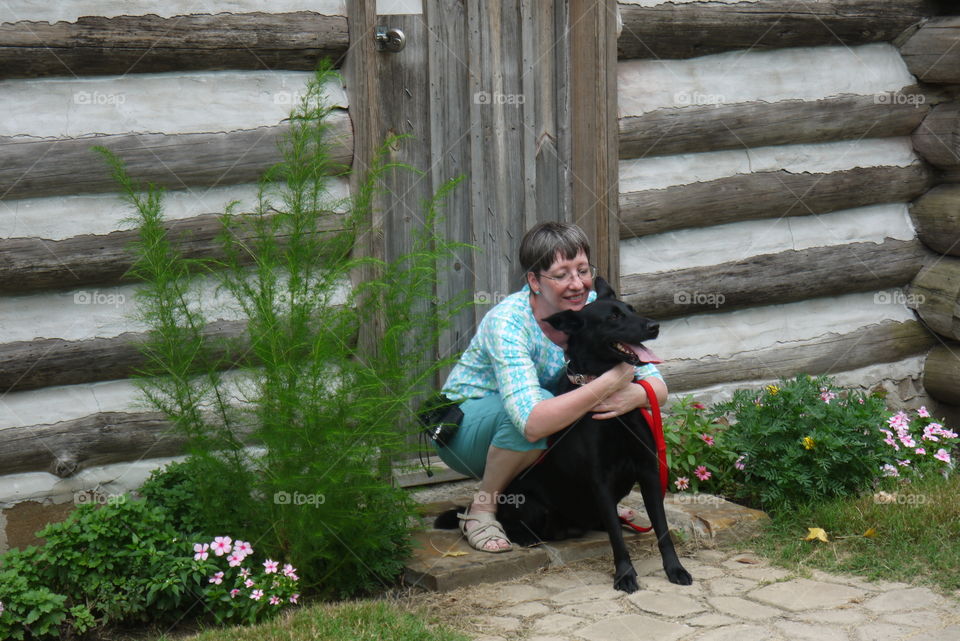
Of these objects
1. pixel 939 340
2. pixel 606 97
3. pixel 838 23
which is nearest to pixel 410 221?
pixel 606 97

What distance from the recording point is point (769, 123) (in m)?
5.88

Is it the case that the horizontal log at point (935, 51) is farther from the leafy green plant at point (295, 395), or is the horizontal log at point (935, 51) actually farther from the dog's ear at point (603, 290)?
the leafy green plant at point (295, 395)

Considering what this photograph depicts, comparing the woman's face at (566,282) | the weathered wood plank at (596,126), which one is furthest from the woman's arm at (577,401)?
the weathered wood plank at (596,126)

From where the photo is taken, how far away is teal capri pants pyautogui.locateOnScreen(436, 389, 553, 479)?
4262 mm

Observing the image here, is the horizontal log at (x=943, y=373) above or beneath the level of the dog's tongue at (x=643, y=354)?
beneath

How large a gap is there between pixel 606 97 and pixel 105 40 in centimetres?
239

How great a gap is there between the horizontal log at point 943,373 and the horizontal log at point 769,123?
1.32m

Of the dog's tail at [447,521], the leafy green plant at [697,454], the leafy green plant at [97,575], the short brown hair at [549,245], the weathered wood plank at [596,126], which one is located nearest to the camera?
the leafy green plant at [97,575]

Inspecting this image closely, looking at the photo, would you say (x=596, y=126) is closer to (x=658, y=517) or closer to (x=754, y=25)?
(x=754, y=25)

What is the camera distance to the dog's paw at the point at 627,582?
3.94 meters

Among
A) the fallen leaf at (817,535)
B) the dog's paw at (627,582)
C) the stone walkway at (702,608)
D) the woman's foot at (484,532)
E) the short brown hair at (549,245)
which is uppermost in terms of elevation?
the short brown hair at (549,245)

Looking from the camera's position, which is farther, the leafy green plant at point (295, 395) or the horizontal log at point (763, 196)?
the horizontal log at point (763, 196)

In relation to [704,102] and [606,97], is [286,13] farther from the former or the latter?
[704,102]

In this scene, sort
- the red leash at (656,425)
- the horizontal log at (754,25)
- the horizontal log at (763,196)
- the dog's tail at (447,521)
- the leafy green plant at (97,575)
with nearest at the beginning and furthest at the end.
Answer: the leafy green plant at (97,575), the red leash at (656,425), the dog's tail at (447,521), the horizontal log at (754,25), the horizontal log at (763,196)
